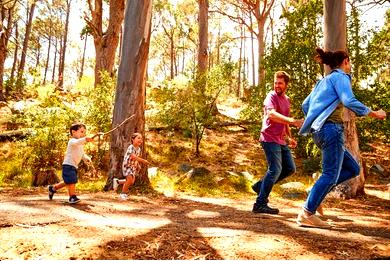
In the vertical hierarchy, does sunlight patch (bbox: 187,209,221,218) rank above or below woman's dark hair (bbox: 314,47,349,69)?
below

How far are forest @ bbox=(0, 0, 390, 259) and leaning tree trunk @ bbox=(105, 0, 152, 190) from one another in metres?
0.02

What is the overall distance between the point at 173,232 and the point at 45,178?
6.38 meters

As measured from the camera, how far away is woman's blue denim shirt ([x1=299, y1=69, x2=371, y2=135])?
3.77 m

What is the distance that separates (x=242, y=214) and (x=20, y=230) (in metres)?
2.83

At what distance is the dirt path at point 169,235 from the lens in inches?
116

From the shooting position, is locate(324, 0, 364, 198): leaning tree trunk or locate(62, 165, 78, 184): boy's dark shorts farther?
locate(324, 0, 364, 198): leaning tree trunk

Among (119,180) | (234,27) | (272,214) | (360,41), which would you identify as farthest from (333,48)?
(234,27)

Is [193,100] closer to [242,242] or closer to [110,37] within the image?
[110,37]

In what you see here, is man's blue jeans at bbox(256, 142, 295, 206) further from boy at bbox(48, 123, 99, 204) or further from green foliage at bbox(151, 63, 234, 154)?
green foliage at bbox(151, 63, 234, 154)

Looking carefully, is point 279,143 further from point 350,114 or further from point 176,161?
point 176,161

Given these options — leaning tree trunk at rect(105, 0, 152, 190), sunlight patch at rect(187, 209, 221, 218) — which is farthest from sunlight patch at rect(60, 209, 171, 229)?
leaning tree trunk at rect(105, 0, 152, 190)

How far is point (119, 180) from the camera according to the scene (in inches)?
273

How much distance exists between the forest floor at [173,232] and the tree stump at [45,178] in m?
3.16

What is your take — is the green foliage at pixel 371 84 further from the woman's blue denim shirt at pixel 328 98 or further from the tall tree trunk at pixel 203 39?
the tall tree trunk at pixel 203 39
